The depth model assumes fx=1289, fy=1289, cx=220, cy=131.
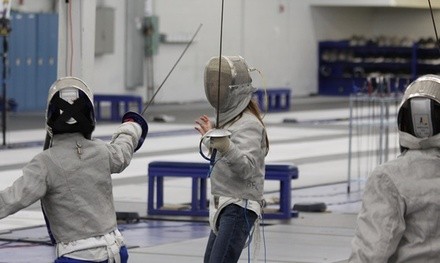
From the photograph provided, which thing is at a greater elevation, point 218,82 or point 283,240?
point 218,82

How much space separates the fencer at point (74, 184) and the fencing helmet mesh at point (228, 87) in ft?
5.97

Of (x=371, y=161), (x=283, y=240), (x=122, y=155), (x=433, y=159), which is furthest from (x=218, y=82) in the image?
(x=371, y=161)

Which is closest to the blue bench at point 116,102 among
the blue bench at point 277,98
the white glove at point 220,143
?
the blue bench at point 277,98

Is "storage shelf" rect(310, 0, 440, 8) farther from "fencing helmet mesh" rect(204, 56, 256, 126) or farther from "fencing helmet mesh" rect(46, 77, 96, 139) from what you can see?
"fencing helmet mesh" rect(46, 77, 96, 139)

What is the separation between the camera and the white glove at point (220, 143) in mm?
7332

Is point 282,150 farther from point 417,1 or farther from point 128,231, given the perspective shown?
point 417,1

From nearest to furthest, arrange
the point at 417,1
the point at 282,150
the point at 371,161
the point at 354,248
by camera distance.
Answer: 1. the point at 354,248
2. the point at 371,161
3. the point at 282,150
4. the point at 417,1

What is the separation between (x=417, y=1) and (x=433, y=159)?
41.9 meters

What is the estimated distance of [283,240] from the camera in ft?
43.5

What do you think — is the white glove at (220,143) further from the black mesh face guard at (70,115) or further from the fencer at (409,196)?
the fencer at (409,196)

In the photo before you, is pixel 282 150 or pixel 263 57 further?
pixel 263 57

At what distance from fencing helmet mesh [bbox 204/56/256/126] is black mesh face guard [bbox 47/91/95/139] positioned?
184 cm

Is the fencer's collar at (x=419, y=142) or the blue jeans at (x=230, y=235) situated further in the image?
the blue jeans at (x=230, y=235)

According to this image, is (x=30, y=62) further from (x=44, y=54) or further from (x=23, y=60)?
(x=44, y=54)
